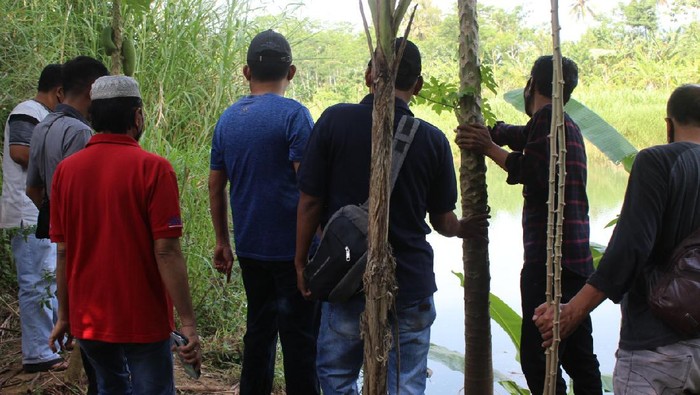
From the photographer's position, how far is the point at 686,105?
223 centimetres

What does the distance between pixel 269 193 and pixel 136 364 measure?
850 mm

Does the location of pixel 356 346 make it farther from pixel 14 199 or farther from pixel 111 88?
pixel 14 199

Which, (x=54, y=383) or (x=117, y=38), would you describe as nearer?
(x=117, y=38)

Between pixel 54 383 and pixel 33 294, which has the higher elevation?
pixel 33 294

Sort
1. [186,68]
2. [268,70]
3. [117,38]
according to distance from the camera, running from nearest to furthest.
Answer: [268,70] → [117,38] → [186,68]

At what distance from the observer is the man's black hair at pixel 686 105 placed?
221 cm

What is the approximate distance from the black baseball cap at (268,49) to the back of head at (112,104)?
710 mm

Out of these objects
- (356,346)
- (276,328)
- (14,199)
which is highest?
(14,199)

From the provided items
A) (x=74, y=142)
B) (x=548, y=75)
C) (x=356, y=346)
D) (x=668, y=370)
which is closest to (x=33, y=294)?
(x=74, y=142)

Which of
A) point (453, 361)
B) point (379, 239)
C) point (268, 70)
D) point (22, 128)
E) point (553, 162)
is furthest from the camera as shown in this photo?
point (453, 361)

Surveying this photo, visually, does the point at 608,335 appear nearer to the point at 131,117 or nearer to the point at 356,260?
the point at 356,260

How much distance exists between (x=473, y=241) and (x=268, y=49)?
1.09 meters

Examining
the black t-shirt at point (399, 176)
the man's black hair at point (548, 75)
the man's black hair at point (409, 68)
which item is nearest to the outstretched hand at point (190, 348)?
the black t-shirt at point (399, 176)

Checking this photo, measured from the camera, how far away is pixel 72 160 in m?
2.31
